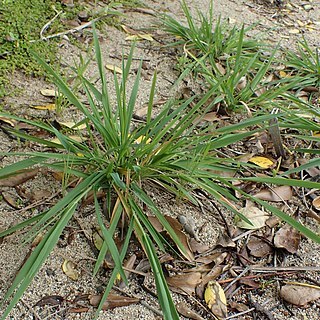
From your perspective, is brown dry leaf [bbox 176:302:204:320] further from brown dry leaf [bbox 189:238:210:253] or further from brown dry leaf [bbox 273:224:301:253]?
brown dry leaf [bbox 273:224:301:253]

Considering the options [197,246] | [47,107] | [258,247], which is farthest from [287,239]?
[47,107]

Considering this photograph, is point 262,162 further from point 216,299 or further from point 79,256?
point 79,256

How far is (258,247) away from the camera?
1.73 metres

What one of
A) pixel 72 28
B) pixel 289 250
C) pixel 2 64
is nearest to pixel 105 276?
pixel 289 250

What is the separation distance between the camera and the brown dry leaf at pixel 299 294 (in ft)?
5.16

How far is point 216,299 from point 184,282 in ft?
0.36

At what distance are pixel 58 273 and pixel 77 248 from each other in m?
0.11

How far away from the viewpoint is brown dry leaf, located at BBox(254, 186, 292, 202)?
191 centimetres

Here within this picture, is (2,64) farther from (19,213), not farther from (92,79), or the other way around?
(19,213)

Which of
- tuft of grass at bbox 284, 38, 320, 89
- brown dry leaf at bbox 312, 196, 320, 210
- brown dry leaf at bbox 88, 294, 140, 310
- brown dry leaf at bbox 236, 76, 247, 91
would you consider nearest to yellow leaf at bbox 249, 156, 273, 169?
brown dry leaf at bbox 312, 196, 320, 210

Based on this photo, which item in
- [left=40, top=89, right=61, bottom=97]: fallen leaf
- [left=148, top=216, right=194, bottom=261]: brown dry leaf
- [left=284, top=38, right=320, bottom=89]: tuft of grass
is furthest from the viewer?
[left=284, top=38, right=320, bottom=89]: tuft of grass

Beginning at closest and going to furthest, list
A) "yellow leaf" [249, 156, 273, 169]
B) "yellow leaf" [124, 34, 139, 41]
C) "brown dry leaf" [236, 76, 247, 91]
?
"yellow leaf" [249, 156, 273, 169], "brown dry leaf" [236, 76, 247, 91], "yellow leaf" [124, 34, 139, 41]

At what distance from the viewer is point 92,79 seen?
2.31m

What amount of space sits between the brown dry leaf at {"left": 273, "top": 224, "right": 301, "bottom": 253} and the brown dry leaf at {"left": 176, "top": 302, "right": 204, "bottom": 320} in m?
0.40
